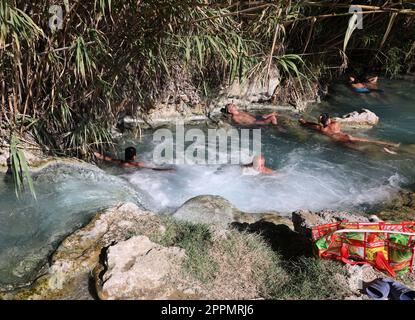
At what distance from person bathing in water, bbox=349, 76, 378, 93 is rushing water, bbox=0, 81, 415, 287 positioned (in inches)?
48.9

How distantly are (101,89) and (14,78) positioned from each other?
0.89 metres

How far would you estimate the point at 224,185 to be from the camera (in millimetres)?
5348

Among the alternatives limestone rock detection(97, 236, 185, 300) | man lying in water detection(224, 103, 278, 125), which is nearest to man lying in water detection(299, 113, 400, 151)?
man lying in water detection(224, 103, 278, 125)

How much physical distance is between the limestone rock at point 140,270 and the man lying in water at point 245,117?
463cm

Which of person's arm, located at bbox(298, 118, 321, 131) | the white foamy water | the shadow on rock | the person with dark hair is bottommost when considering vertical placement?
the white foamy water

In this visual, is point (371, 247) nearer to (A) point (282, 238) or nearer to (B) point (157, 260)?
(A) point (282, 238)

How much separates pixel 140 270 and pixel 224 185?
303 centimetres

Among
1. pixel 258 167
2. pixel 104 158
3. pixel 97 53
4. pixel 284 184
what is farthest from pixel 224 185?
pixel 97 53

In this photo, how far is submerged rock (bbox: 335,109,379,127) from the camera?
7.18 meters

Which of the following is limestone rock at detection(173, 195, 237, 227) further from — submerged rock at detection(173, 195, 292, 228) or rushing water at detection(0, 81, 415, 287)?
rushing water at detection(0, 81, 415, 287)

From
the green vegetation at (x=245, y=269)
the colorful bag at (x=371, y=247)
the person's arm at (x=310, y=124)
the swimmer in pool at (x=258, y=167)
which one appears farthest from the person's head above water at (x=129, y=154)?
the person's arm at (x=310, y=124)

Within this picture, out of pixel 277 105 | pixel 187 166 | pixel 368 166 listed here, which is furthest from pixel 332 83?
pixel 187 166

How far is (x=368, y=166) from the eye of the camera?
586cm
